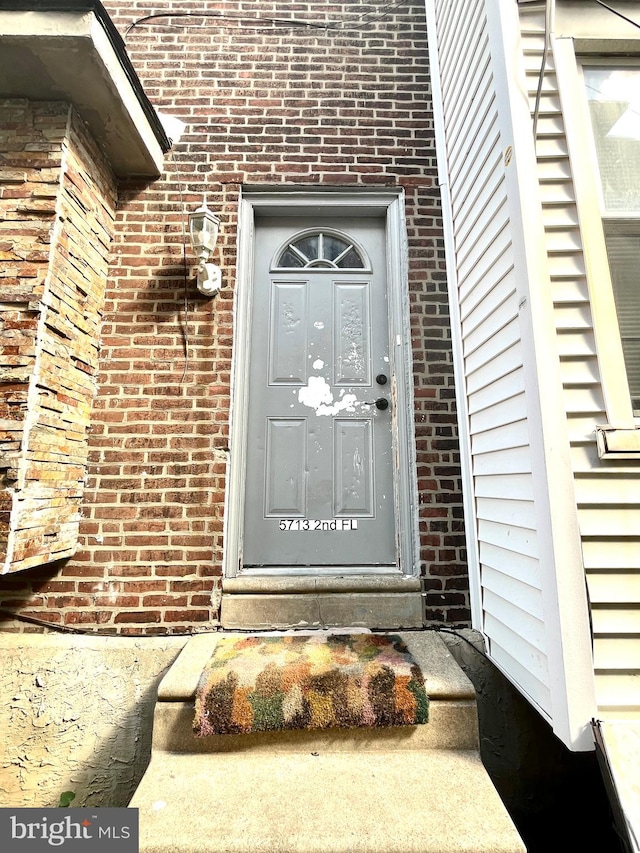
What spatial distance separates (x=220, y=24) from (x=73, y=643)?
4065 mm

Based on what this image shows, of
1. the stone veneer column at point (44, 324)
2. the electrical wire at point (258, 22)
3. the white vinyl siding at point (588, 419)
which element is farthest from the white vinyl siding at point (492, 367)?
the stone veneer column at point (44, 324)

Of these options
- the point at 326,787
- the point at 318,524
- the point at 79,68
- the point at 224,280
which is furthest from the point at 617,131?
the point at 326,787

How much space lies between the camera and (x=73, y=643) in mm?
2209

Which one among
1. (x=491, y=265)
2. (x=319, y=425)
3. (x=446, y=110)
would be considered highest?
(x=446, y=110)

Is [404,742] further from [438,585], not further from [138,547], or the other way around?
[138,547]

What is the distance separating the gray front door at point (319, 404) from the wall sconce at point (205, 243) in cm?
33

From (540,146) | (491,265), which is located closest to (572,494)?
(491,265)

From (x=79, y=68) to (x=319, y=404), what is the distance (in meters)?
2.13

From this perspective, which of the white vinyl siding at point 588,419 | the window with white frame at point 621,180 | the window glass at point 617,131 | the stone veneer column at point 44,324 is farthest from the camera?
the stone veneer column at point 44,324

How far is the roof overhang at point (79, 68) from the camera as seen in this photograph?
200 cm

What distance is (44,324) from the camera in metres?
2.08

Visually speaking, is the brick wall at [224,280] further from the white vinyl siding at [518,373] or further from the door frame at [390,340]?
the white vinyl siding at [518,373]

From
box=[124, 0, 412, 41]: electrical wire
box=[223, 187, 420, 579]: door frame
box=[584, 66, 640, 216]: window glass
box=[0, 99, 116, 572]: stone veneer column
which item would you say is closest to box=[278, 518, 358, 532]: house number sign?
box=[223, 187, 420, 579]: door frame

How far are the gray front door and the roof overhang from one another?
3.00 ft
